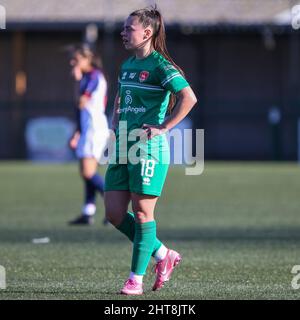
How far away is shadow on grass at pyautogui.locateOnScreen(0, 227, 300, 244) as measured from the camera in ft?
34.6

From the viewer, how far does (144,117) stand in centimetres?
689

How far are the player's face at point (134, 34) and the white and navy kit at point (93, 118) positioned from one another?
5180 millimetres

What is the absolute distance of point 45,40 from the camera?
98.2 ft

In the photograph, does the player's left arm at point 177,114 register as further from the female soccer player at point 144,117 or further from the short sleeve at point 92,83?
the short sleeve at point 92,83

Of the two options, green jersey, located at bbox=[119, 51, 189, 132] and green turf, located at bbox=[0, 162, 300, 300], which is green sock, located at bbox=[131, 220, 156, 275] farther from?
green jersey, located at bbox=[119, 51, 189, 132]

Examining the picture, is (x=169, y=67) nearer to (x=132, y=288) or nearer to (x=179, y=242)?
(x=132, y=288)

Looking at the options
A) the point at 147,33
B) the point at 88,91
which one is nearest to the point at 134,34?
the point at 147,33

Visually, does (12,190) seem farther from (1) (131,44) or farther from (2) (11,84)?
(2) (11,84)

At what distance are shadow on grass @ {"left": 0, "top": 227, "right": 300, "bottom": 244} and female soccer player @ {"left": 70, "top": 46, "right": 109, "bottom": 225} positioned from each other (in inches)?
22.2

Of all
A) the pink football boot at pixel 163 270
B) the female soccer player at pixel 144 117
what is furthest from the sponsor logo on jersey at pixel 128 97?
the pink football boot at pixel 163 270

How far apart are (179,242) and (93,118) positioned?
99.6 inches

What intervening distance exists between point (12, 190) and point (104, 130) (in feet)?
17.8

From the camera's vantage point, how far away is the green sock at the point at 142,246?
271 inches

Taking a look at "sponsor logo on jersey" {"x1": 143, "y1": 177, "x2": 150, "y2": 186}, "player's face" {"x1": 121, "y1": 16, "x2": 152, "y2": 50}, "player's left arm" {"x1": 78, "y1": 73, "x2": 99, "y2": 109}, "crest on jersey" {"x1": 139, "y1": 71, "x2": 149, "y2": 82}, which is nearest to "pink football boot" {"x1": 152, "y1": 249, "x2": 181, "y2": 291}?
"sponsor logo on jersey" {"x1": 143, "y1": 177, "x2": 150, "y2": 186}
